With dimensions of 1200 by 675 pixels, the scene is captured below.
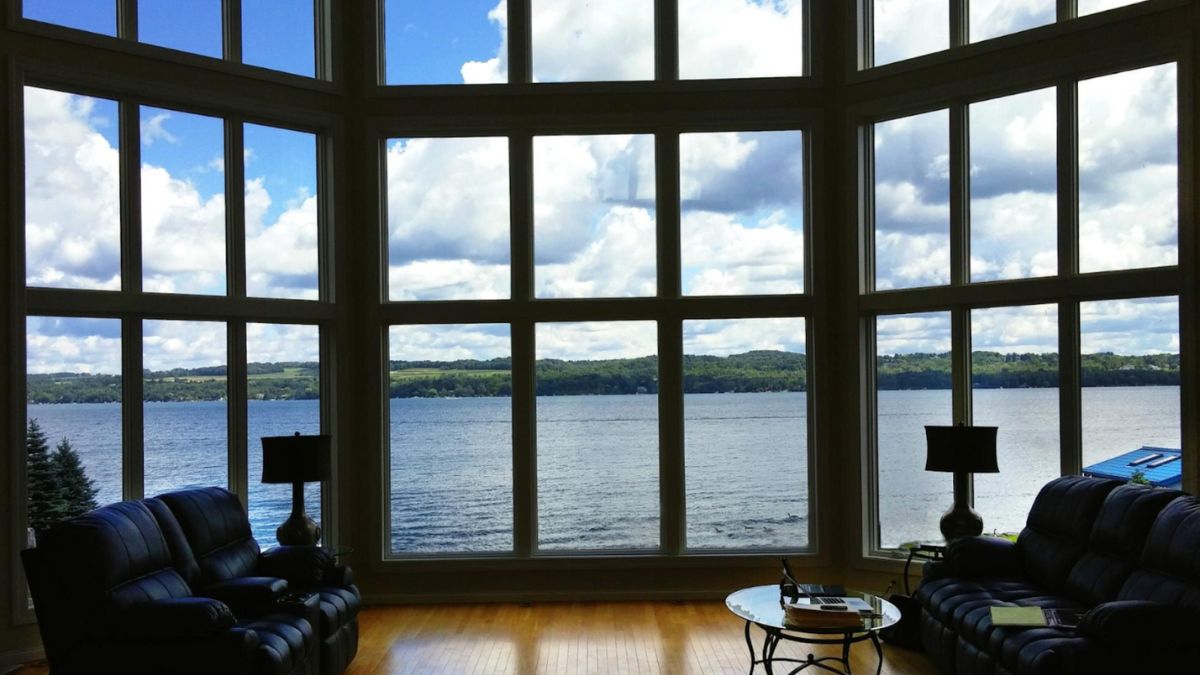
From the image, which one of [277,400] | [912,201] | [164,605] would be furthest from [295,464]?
[912,201]

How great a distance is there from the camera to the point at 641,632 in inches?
240

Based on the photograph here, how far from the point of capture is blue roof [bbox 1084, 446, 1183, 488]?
5.59 m

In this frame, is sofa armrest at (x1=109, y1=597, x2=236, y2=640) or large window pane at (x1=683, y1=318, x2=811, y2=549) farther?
large window pane at (x1=683, y1=318, x2=811, y2=549)

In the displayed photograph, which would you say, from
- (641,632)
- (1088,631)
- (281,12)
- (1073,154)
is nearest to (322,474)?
(641,632)

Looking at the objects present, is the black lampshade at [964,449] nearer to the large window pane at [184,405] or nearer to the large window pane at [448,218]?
the large window pane at [448,218]

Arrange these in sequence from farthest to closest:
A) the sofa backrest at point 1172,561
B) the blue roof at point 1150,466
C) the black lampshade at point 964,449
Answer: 1. the black lampshade at point 964,449
2. the blue roof at point 1150,466
3. the sofa backrest at point 1172,561

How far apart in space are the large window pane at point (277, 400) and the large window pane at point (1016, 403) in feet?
16.0

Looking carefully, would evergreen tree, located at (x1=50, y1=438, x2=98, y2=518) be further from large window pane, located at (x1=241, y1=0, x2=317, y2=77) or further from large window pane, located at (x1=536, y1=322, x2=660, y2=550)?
large window pane, located at (x1=536, y1=322, x2=660, y2=550)

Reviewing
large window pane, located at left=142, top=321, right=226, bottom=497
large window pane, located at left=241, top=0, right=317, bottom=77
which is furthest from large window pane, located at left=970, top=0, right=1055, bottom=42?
large window pane, located at left=142, top=321, right=226, bottom=497

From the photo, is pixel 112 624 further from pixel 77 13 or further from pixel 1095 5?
pixel 1095 5

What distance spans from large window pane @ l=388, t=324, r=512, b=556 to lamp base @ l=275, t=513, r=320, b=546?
112 centimetres

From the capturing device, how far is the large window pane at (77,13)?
5829 mm

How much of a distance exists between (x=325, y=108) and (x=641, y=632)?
4.49 meters

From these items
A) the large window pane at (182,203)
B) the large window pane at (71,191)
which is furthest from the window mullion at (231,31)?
the large window pane at (71,191)
